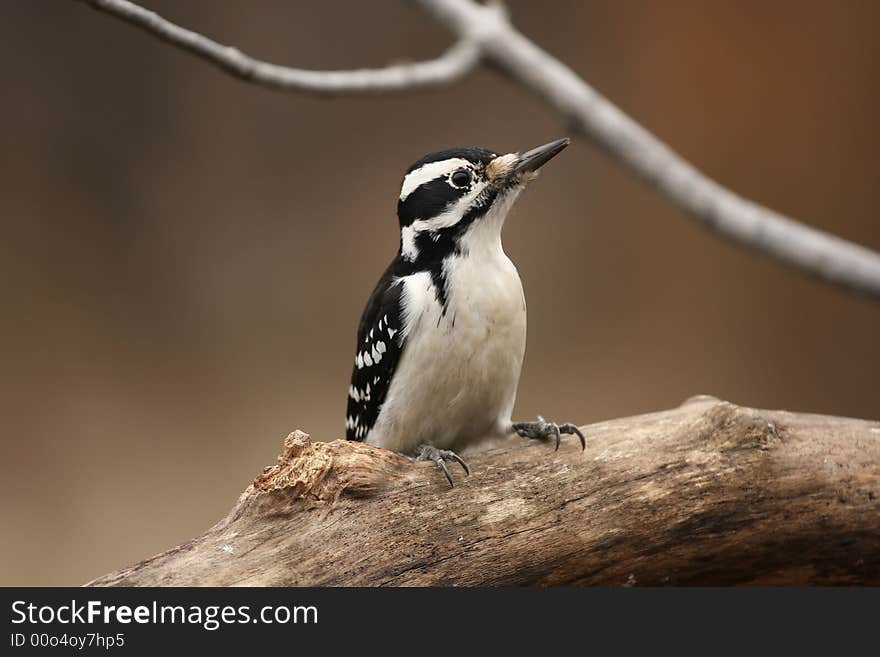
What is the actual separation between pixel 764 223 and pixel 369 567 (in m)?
1.61

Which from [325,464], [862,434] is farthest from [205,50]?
[862,434]

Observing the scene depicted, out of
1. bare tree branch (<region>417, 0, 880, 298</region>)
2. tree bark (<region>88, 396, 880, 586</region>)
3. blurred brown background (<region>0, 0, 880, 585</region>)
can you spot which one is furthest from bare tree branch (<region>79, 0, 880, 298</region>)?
blurred brown background (<region>0, 0, 880, 585</region>)

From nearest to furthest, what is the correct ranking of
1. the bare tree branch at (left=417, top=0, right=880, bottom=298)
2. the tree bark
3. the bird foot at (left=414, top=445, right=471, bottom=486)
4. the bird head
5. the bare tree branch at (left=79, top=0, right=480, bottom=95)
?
the bare tree branch at (left=417, top=0, right=880, bottom=298) → the bare tree branch at (left=79, top=0, right=480, bottom=95) → the tree bark → the bird foot at (left=414, top=445, right=471, bottom=486) → the bird head

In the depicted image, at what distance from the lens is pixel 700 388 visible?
5422 mm

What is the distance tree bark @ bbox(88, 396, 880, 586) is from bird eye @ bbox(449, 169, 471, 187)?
0.69 metres

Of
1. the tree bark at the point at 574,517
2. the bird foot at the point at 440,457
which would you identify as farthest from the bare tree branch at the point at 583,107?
the bird foot at the point at 440,457

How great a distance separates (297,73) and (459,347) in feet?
4.76

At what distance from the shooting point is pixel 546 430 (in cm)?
271

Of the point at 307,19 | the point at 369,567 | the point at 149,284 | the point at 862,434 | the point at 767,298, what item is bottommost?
the point at 369,567

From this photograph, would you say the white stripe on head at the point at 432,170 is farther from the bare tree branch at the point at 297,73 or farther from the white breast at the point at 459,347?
the bare tree branch at the point at 297,73

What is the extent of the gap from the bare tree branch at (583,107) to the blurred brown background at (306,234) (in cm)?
394

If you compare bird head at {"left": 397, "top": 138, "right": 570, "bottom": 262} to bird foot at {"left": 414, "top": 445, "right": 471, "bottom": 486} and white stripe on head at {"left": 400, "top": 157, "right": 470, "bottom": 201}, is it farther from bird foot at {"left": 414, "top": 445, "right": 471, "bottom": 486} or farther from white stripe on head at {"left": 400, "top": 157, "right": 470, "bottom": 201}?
bird foot at {"left": 414, "top": 445, "right": 471, "bottom": 486}

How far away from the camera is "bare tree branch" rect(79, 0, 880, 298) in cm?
88

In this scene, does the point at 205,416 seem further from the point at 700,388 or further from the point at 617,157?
the point at 617,157
